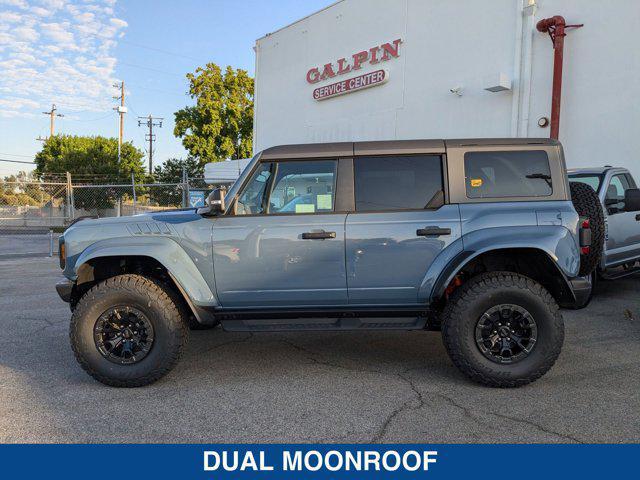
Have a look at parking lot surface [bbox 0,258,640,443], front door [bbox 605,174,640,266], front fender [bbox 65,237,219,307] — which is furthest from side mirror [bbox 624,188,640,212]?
front fender [bbox 65,237,219,307]

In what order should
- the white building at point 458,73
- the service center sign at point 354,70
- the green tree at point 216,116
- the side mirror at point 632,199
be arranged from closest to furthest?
1. the side mirror at point 632,199
2. the white building at point 458,73
3. the service center sign at point 354,70
4. the green tree at point 216,116

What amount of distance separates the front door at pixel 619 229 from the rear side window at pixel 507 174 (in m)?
3.78

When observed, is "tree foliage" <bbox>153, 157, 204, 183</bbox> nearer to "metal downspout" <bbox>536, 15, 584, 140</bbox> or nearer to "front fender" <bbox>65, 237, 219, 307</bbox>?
"metal downspout" <bbox>536, 15, 584, 140</bbox>

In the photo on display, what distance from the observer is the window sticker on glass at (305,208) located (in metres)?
4.06

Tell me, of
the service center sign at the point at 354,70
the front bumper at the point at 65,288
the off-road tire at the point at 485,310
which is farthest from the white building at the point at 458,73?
the front bumper at the point at 65,288

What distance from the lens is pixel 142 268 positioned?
14.5 feet

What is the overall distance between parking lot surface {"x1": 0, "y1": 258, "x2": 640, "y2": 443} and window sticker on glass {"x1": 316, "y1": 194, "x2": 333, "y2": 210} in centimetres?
142

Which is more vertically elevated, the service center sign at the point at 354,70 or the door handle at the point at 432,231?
the service center sign at the point at 354,70

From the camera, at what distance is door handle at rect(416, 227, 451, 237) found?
3.90 meters

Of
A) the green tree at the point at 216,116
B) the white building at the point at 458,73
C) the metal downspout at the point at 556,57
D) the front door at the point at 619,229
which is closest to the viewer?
the front door at the point at 619,229

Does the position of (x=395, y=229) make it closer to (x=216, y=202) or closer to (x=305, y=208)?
(x=305, y=208)

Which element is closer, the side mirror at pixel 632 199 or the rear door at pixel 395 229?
the rear door at pixel 395 229

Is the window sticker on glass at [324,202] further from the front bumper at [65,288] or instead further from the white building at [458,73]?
the white building at [458,73]

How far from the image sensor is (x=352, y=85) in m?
16.0
